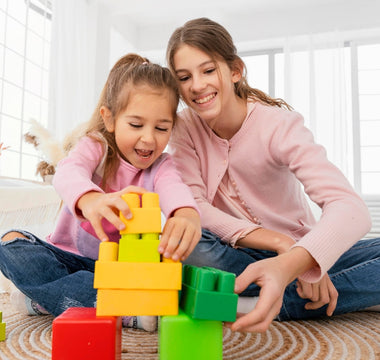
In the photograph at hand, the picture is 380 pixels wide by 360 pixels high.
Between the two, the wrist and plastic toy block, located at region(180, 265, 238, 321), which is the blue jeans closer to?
the wrist

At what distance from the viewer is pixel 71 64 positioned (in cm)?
319

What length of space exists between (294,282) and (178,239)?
449mm

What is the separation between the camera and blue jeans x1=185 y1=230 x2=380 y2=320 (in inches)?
37.6

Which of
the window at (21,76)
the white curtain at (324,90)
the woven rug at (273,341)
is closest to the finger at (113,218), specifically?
the woven rug at (273,341)

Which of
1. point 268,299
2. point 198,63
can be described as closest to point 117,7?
point 198,63

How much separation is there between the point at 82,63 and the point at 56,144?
1691 millimetres

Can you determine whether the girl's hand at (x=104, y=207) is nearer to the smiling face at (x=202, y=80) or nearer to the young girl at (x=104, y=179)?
the young girl at (x=104, y=179)

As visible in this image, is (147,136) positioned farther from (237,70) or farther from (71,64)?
(71,64)

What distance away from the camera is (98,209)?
65cm

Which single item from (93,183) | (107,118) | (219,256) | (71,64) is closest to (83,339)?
(93,183)

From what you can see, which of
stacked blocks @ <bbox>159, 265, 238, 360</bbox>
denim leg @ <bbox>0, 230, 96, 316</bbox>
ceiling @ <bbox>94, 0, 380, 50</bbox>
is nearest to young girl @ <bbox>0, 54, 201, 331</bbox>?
denim leg @ <bbox>0, 230, 96, 316</bbox>

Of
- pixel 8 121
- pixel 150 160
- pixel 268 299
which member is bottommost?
pixel 268 299

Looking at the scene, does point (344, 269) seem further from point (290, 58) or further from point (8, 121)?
point (290, 58)

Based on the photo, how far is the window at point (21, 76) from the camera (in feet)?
8.17
